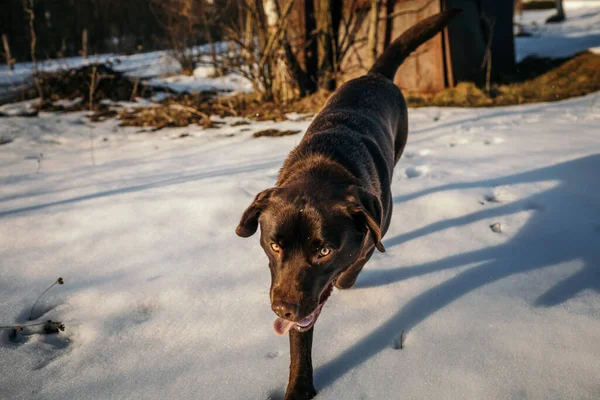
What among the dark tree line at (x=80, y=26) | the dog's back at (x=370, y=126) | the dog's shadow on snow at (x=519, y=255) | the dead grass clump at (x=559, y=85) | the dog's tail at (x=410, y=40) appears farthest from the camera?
the dark tree line at (x=80, y=26)

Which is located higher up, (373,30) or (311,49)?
(373,30)

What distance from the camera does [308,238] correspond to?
1633 millimetres

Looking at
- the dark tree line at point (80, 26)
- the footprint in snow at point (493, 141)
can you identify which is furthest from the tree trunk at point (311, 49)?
the dark tree line at point (80, 26)

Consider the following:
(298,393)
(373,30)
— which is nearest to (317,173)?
(298,393)

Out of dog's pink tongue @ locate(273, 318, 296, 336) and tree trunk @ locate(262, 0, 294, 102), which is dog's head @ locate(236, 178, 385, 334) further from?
tree trunk @ locate(262, 0, 294, 102)

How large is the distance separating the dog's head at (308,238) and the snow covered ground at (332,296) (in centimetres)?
42

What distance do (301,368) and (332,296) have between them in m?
0.68

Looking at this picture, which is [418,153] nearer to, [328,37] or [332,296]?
[332,296]

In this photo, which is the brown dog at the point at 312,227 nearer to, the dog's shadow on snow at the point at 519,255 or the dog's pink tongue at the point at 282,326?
the dog's pink tongue at the point at 282,326

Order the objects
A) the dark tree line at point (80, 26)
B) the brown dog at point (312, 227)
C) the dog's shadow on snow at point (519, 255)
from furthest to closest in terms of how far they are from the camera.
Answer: the dark tree line at point (80, 26)
the dog's shadow on snow at point (519, 255)
the brown dog at point (312, 227)

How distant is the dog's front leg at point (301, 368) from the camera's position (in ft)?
5.39

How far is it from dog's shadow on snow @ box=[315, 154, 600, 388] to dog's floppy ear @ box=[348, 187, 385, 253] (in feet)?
1.99

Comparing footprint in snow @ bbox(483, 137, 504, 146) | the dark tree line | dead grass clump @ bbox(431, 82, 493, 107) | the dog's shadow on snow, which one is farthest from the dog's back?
the dark tree line

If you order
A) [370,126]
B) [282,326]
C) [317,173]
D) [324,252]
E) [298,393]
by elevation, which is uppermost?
[370,126]
